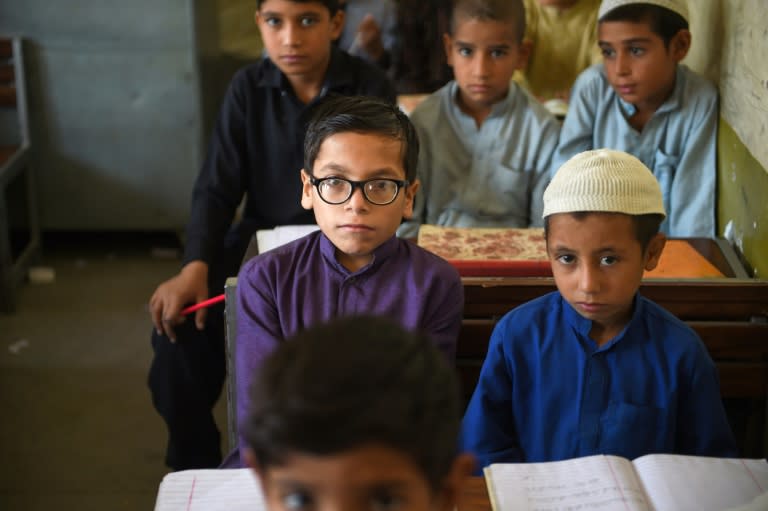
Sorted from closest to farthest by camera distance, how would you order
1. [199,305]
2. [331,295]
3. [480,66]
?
[331,295] < [199,305] < [480,66]

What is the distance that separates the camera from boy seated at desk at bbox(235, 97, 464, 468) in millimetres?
1783

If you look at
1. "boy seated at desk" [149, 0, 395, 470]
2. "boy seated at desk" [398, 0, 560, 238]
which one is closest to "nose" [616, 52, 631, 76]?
"boy seated at desk" [398, 0, 560, 238]

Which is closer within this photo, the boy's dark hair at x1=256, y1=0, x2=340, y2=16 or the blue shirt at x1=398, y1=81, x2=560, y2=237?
the boy's dark hair at x1=256, y1=0, x2=340, y2=16

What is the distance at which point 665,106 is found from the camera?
8.48 ft

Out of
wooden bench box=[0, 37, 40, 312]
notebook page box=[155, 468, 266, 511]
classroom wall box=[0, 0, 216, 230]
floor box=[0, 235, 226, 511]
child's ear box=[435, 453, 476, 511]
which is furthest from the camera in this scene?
classroom wall box=[0, 0, 216, 230]

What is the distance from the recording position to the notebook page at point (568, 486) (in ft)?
4.21

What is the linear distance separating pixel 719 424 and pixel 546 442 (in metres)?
0.30

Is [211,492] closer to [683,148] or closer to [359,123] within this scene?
[359,123]

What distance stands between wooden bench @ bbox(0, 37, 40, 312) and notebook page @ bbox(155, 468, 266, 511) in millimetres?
2740

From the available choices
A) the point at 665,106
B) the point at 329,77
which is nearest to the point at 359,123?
the point at 329,77

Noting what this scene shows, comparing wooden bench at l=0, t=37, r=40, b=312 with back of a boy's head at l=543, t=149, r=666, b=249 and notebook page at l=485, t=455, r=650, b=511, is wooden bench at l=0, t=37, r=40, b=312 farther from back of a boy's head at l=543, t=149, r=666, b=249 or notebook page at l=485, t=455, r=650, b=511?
notebook page at l=485, t=455, r=650, b=511

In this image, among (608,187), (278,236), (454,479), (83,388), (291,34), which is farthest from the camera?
(83,388)

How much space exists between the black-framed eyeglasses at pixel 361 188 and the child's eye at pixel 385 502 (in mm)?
979

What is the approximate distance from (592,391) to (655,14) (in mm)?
1307
